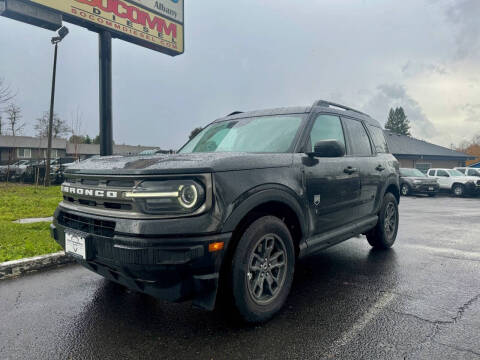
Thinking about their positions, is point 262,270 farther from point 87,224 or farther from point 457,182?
point 457,182

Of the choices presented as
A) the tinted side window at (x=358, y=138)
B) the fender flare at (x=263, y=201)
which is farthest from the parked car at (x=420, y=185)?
the fender flare at (x=263, y=201)

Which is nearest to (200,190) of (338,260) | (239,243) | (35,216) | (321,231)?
(239,243)

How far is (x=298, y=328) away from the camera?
8.85 feet

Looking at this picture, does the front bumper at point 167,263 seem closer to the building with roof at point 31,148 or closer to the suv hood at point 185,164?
the suv hood at point 185,164

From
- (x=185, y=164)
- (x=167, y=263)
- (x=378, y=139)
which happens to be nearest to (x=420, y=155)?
(x=378, y=139)

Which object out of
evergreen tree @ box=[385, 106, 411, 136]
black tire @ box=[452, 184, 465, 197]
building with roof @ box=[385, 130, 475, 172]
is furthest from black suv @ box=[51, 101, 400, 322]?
evergreen tree @ box=[385, 106, 411, 136]

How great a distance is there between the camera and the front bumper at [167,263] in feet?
7.18

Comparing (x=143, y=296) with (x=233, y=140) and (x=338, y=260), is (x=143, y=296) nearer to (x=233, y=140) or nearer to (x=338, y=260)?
(x=233, y=140)

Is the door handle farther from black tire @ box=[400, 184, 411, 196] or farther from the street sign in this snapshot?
black tire @ box=[400, 184, 411, 196]

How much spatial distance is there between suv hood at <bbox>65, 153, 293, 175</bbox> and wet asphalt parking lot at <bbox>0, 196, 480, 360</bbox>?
1.27 meters

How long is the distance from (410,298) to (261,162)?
6.75 ft

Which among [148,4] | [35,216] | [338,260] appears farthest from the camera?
[148,4]

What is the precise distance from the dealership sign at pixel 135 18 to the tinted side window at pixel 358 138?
658cm

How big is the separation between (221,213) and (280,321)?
1168 millimetres
